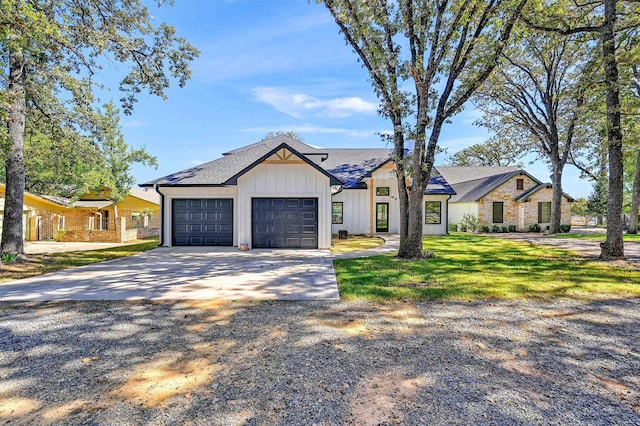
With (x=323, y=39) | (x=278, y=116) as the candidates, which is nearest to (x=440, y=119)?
(x=323, y=39)

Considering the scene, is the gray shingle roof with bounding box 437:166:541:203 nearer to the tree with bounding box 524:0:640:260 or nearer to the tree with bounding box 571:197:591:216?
the tree with bounding box 571:197:591:216

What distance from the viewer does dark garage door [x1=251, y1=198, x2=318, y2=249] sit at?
1274cm

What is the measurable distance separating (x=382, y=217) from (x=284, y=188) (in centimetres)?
860

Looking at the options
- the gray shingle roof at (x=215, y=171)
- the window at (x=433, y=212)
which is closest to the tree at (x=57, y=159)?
the gray shingle roof at (x=215, y=171)

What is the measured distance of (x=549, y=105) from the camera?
1870 centimetres

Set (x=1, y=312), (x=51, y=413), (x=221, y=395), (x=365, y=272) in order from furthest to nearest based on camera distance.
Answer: (x=365, y=272) < (x=1, y=312) < (x=221, y=395) < (x=51, y=413)

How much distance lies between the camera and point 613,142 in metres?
9.66

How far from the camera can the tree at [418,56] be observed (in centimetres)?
908

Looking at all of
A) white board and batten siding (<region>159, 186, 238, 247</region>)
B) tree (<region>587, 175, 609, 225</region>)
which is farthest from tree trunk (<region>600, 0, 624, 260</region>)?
tree (<region>587, 175, 609, 225</region>)

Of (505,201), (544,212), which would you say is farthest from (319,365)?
(544,212)

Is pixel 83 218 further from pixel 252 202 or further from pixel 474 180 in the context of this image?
pixel 474 180

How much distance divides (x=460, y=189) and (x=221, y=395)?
91.4ft

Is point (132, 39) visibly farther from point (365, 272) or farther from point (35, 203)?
point (35, 203)

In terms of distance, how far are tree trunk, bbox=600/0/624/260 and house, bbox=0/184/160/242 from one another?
22667 millimetres
